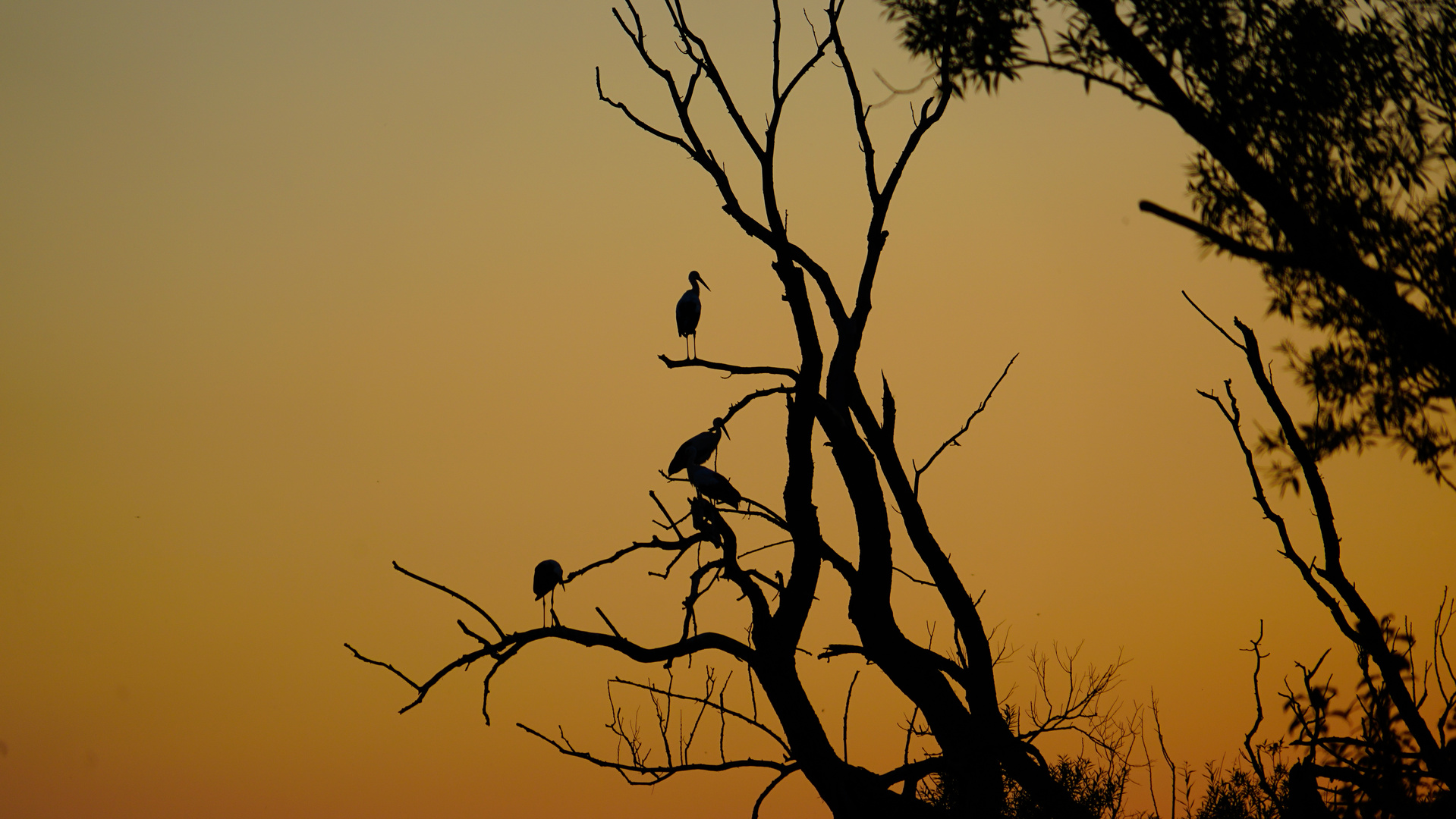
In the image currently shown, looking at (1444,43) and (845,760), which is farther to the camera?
(845,760)

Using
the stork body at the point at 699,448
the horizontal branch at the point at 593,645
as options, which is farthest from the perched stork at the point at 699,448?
the horizontal branch at the point at 593,645

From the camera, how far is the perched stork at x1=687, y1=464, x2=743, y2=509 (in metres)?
7.59

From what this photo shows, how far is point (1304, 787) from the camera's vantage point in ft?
14.0

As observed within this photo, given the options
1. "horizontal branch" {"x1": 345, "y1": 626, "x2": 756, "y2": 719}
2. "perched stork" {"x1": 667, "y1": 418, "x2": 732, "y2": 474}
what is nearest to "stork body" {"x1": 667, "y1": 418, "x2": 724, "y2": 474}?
"perched stork" {"x1": 667, "y1": 418, "x2": 732, "y2": 474}

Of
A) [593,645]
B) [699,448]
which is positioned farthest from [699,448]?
[593,645]

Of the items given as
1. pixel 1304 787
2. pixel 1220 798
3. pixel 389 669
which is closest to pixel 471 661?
pixel 389 669

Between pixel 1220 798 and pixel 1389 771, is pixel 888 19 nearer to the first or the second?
pixel 1389 771

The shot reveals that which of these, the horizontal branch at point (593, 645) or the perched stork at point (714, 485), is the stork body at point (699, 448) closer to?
the perched stork at point (714, 485)

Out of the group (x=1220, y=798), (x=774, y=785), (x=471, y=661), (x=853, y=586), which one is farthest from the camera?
(x=1220, y=798)

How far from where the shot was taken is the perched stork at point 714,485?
7.59m

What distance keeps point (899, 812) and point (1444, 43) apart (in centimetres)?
452

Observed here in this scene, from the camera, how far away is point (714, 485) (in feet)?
25.7

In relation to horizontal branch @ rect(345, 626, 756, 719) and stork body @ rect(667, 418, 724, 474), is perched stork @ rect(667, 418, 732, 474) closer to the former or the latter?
stork body @ rect(667, 418, 724, 474)

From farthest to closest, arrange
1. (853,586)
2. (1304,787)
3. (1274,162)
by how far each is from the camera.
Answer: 1. (853,586)
2. (1274,162)
3. (1304,787)
